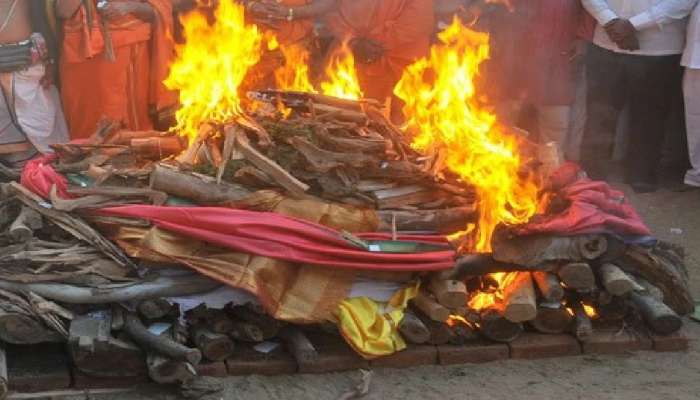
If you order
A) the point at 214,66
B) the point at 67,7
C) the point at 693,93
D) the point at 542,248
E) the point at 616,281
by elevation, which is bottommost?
the point at 616,281

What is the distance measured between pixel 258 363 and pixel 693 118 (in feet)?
16.3

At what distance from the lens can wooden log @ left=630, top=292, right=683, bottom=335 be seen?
527 cm

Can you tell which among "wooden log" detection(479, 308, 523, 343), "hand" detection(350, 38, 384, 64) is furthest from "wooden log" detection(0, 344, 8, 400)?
"hand" detection(350, 38, 384, 64)

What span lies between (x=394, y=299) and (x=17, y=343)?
191 centimetres

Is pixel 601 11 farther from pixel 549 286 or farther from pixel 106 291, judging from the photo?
pixel 106 291

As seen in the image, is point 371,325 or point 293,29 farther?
point 293,29

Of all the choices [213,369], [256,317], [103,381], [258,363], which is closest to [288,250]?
[256,317]

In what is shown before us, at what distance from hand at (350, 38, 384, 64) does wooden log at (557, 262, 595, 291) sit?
3.13 meters

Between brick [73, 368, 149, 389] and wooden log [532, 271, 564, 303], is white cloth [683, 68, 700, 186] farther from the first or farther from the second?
brick [73, 368, 149, 389]

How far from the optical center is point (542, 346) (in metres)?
5.17

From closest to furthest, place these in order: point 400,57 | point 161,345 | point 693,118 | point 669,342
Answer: point 161,345 < point 669,342 < point 400,57 < point 693,118

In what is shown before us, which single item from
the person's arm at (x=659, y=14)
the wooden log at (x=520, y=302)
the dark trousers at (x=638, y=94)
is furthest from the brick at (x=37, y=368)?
the dark trousers at (x=638, y=94)

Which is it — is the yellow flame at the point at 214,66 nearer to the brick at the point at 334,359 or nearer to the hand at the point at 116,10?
the hand at the point at 116,10

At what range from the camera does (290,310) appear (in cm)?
488
